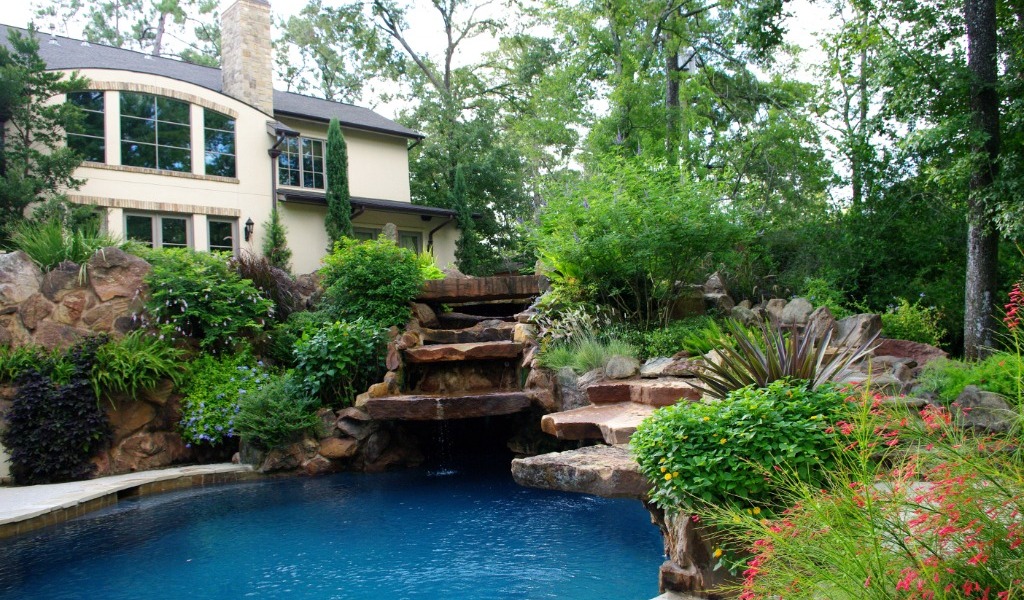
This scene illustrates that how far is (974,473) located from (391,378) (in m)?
7.29

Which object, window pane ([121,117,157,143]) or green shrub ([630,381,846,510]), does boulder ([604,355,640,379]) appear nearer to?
green shrub ([630,381,846,510])

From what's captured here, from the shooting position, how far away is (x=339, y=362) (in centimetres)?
863

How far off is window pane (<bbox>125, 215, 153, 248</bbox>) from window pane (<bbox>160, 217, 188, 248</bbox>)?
239mm

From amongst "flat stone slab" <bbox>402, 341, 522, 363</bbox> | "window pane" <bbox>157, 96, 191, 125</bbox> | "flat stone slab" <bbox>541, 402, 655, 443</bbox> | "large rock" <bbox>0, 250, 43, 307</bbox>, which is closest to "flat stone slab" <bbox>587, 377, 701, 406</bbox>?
"flat stone slab" <bbox>541, 402, 655, 443</bbox>

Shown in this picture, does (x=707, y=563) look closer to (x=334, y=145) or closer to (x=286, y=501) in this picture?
(x=286, y=501)

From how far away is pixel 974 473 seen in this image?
6.28ft

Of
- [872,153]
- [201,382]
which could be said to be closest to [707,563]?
[201,382]

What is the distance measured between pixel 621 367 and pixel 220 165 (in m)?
12.3

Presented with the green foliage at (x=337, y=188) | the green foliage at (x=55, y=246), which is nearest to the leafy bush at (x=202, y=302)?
the green foliage at (x=55, y=246)

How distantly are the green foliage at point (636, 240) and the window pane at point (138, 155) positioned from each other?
10.1 meters

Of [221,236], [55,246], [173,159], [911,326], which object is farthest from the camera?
[221,236]

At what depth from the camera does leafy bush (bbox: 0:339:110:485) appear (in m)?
7.59

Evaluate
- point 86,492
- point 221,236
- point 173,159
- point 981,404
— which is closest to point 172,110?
point 173,159

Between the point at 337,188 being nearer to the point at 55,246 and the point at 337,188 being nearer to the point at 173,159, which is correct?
the point at 173,159
